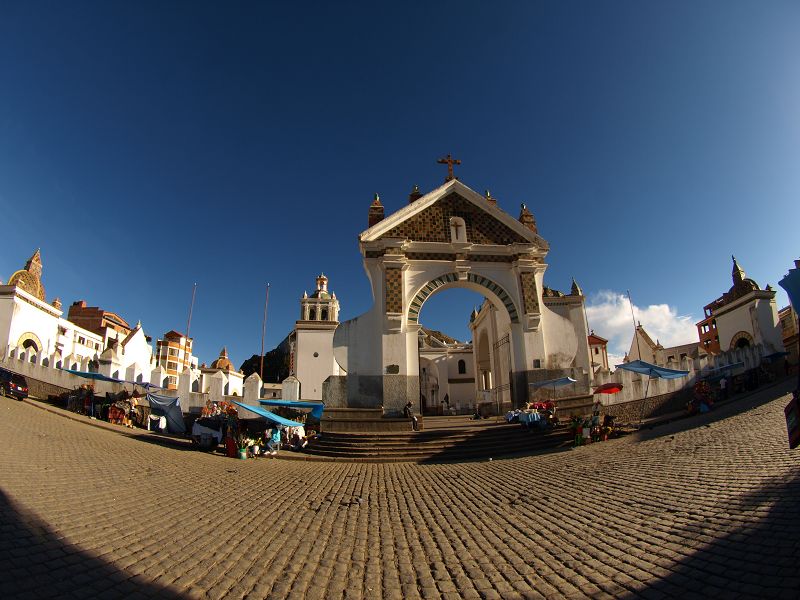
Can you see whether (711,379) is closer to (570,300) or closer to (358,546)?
(570,300)

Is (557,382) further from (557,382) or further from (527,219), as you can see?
(527,219)

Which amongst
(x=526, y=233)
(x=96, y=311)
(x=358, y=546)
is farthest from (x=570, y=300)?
(x=96, y=311)

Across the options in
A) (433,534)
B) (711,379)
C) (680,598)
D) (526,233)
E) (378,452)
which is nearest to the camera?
(680,598)

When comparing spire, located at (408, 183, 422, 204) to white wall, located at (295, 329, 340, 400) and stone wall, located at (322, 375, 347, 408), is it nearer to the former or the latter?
stone wall, located at (322, 375, 347, 408)

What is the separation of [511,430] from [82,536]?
484 inches

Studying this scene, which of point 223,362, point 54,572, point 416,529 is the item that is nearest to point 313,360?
point 223,362

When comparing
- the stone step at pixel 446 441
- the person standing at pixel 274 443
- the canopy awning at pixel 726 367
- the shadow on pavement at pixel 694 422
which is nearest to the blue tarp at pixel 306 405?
the person standing at pixel 274 443

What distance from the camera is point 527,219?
19875mm

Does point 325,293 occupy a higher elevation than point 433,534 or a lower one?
higher

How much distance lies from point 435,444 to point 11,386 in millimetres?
18578

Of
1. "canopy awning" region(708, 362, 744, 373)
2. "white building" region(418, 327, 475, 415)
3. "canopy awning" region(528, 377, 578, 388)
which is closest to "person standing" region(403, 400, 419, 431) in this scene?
"canopy awning" region(528, 377, 578, 388)

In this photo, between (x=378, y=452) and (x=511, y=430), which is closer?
(x=378, y=452)

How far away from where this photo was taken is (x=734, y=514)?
187 inches

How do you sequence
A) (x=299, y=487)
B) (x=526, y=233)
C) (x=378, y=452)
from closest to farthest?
(x=299, y=487) → (x=378, y=452) → (x=526, y=233)
